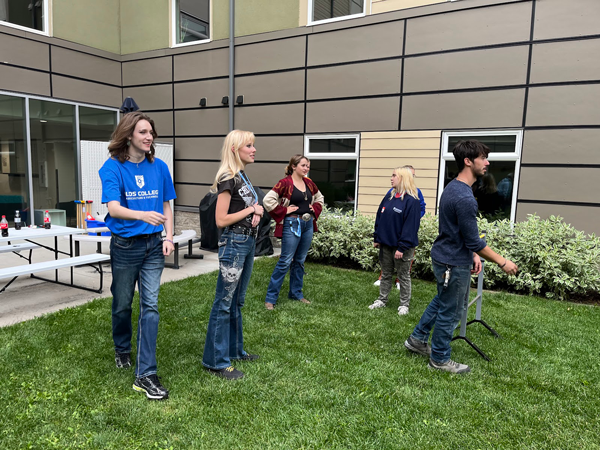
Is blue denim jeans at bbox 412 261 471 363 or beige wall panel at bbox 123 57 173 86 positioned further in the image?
beige wall panel at bbox 123 57 173 86

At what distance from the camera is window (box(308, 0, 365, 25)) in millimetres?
8062

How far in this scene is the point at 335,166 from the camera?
28.3 feet

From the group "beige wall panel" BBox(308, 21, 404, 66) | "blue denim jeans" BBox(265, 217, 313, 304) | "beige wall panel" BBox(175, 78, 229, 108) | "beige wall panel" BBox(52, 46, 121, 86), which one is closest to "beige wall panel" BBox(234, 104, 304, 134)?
"beige wall panel" BBox(175, 78, 229, 108)

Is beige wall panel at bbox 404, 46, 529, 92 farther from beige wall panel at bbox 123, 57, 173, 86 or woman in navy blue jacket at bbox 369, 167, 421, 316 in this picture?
beige wall panel at bbox 123, 57, 173, 86

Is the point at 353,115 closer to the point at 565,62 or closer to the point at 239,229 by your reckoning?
the point at 565,62

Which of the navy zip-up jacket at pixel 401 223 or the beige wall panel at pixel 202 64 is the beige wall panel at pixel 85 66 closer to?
the beige wall panel at pixel 202 64

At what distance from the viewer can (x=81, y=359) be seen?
344 centimetres

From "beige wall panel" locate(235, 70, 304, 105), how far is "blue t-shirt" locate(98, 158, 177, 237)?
20.5 feet

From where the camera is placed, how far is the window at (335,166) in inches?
332

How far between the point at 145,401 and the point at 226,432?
2.23ft

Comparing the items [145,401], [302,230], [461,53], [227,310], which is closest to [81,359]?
[145,401]

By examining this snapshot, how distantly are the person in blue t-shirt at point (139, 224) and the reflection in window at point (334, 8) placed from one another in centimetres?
655

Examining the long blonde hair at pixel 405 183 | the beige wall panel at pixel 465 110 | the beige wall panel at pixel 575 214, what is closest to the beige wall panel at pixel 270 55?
the beige wall panel at pixel 465 110

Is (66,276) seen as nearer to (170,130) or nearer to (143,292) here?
(143,292)
